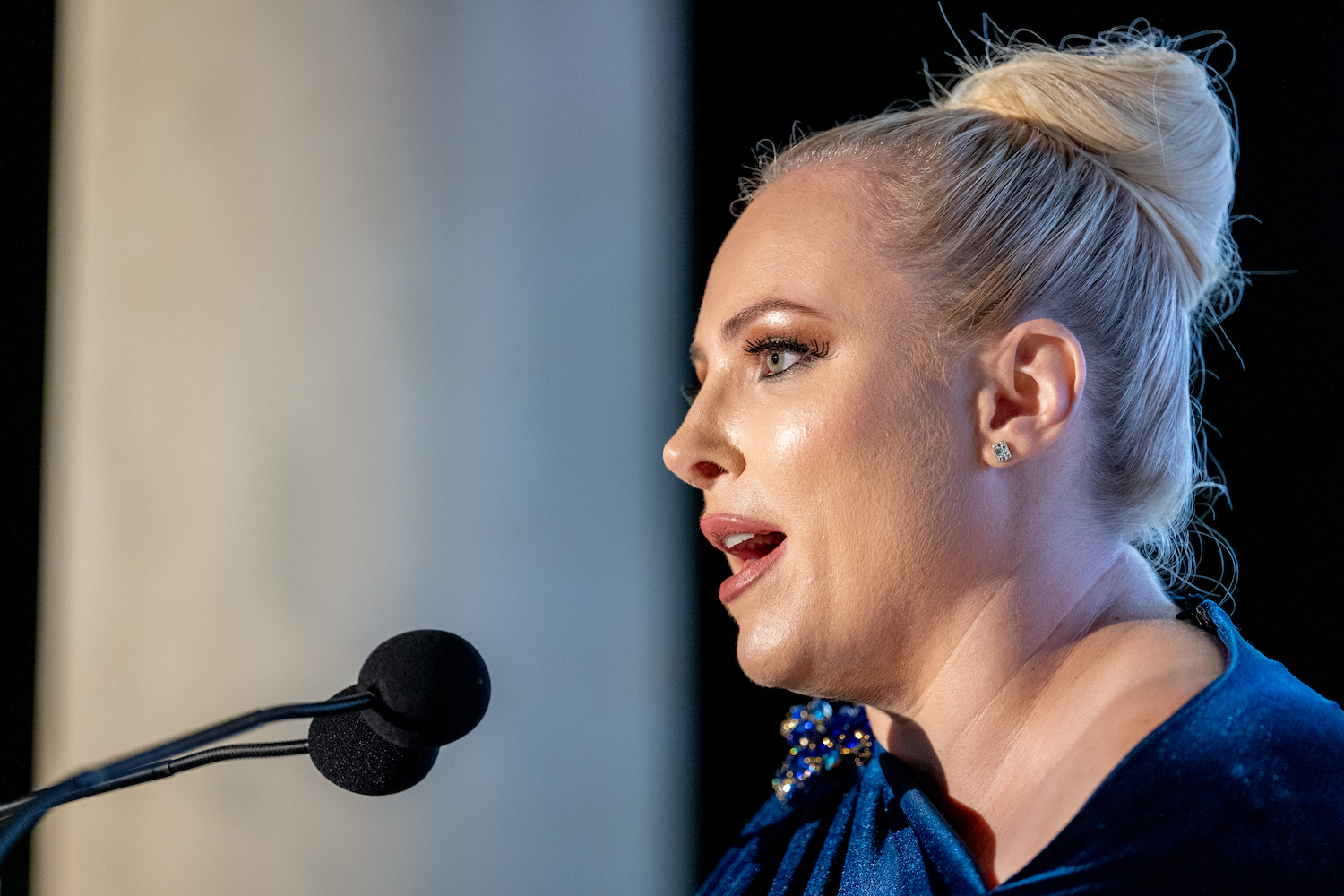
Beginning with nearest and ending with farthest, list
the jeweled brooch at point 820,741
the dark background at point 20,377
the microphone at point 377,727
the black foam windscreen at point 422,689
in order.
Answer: the microphone at point 377,727, the black foam windscreen at point 422,689, the jeweled brooch at point 820,741, the dark background at point 20,377

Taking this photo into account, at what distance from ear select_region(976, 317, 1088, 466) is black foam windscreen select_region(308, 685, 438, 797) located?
1.90 feet

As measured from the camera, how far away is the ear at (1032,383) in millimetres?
933

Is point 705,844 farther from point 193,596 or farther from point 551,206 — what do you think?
point 551,206

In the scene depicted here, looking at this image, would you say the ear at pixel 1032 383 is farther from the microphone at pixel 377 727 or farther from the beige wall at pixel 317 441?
the beige wall at pixel 317 441

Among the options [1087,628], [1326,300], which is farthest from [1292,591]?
[1087,628]

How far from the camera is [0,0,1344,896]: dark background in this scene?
4.23ft

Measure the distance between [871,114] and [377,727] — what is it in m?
1.30

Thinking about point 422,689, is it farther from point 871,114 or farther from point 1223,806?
point 871,114

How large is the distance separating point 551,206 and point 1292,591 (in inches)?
53.7

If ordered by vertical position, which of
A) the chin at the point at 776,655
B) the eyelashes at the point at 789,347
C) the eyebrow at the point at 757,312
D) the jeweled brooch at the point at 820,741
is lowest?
the jeweled brooch at the point at 820,741

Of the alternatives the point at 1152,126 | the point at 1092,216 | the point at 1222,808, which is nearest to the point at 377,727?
the point at 1222,808

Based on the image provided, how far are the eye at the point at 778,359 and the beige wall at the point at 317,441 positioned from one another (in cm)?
92

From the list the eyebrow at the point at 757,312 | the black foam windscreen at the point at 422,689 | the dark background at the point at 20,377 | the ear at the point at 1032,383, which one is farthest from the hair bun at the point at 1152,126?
the dark background at the point at 20,377

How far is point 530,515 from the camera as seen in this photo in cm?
186
